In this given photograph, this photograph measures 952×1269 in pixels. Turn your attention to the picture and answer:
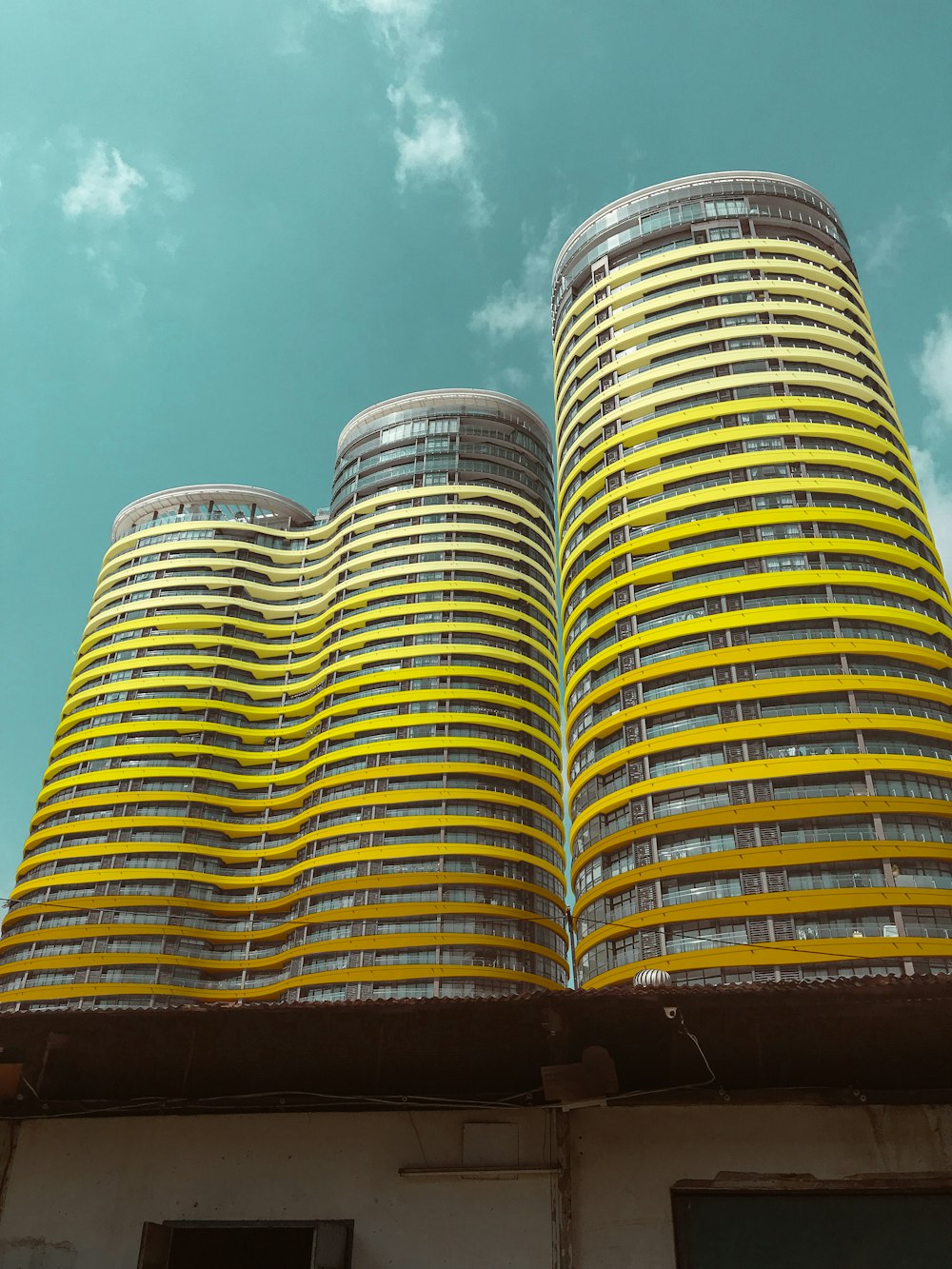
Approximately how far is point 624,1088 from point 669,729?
157 ft

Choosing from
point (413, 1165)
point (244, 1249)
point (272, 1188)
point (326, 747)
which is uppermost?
point (326, 747)

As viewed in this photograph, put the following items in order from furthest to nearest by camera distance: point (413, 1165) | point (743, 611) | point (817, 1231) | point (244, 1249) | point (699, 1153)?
point (743, 611)
point (244, 1249)
point (413, 1165)
point (699, 1153)
point (817, 1231)

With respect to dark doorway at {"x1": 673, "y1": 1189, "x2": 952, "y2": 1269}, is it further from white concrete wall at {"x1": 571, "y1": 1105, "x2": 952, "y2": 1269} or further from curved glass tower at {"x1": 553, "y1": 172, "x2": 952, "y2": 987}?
curved glass tower at {"x1": 553, "y1": 172, "x2": 952, "y2": 987}

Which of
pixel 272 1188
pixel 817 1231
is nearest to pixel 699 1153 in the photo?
pixel 817 1231

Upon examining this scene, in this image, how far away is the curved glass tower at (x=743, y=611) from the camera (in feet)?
161

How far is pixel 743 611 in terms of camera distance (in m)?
57.6

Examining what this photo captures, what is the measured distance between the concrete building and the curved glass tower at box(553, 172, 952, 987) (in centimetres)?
3913

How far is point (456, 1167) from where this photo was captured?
10.0 m

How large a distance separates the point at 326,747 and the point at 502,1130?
6745 centimetres

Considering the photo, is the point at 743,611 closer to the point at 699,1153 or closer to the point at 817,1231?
the point at 699,1153

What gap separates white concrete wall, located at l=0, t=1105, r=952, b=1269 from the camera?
955 cm

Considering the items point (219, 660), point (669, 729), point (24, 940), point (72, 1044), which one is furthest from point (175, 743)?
point (72, 1044)

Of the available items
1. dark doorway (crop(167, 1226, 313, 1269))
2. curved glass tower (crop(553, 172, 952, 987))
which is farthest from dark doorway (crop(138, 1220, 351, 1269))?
curved glass tower (crop(553, 172, 952, 987))

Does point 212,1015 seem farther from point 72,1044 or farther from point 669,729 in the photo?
point 669,729
